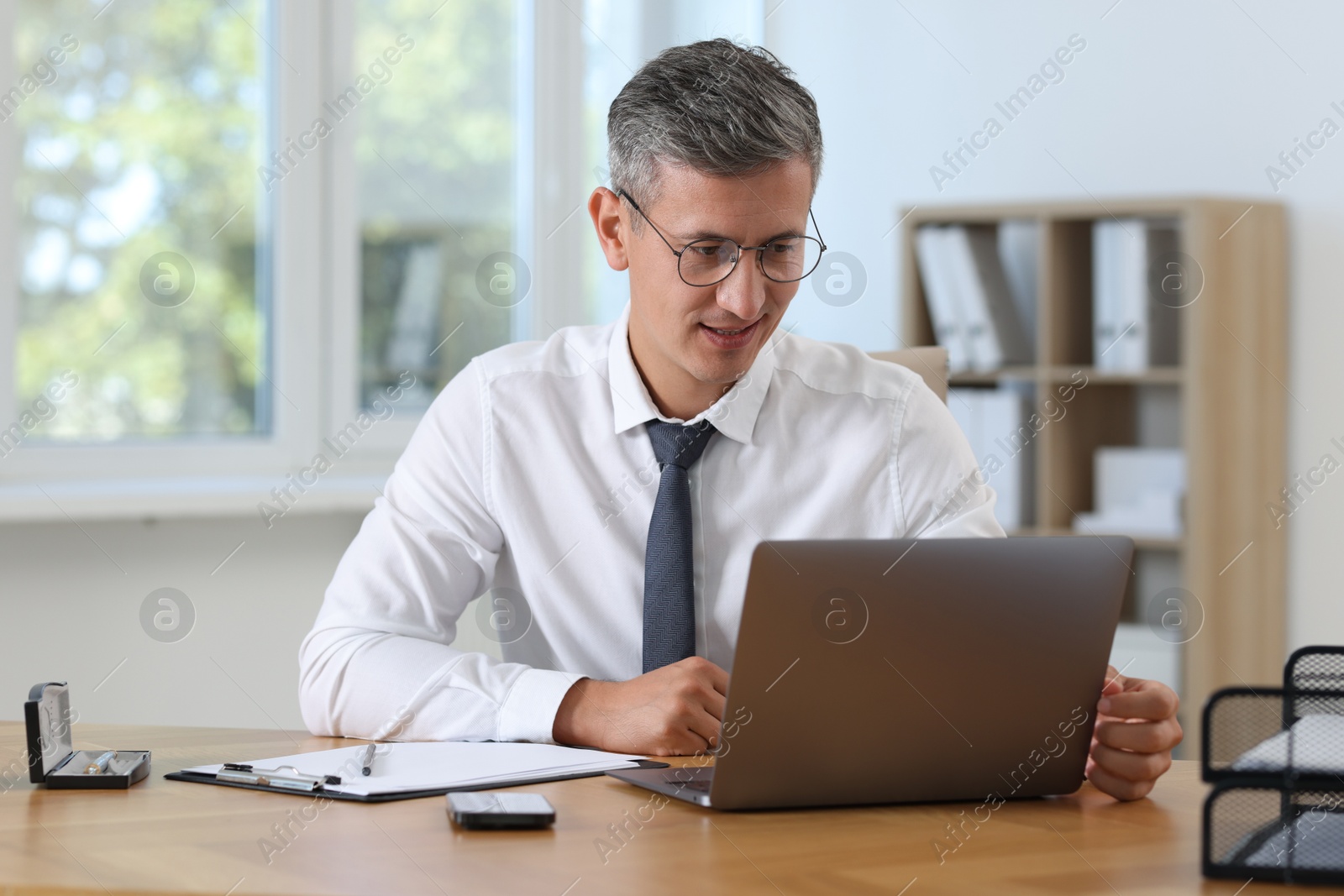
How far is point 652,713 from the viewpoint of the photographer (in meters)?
1.32

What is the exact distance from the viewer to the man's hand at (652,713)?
4.29 ft

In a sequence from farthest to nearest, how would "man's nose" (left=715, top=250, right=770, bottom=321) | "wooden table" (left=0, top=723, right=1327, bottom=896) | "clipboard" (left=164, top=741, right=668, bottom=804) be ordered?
"man's nose" (left=715, top=250, right=770, bottom=321), "clipboard" (left=164, top=741, right=668, bottom=804), "wooden table" (left=0, top=723, right=1327, bottom=896)

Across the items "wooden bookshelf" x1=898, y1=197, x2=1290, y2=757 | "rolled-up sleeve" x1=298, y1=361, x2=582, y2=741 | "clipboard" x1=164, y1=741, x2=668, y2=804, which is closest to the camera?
"clipboard" x1=164, y1=741, x2=668, y2=804

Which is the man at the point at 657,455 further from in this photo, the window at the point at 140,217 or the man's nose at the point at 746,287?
the window at the point at 140,217

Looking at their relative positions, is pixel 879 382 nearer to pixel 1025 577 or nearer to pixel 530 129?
pixel 1025 577

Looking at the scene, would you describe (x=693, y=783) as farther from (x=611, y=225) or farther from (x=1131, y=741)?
(x=611, y=225)

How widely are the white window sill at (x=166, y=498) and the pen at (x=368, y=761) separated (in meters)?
1.66

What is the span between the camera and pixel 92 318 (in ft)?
9.55

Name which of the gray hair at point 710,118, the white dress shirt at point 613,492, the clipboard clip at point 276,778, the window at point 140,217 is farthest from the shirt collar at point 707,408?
the window at point 140,217

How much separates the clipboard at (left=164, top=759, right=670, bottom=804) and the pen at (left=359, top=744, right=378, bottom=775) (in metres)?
0.06

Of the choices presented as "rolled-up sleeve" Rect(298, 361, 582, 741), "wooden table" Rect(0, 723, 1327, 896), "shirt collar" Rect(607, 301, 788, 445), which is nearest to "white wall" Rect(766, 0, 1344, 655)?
"shirt collar" Rect(607, 301, 788, 445)

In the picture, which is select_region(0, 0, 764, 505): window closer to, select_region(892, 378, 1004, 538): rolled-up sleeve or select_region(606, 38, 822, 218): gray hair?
select_region(606, 38, 822, 218): gray hair

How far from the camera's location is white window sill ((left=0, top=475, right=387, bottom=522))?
104 inches

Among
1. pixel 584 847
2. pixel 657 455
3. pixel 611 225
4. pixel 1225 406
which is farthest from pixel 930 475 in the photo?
pixel 1225 406
